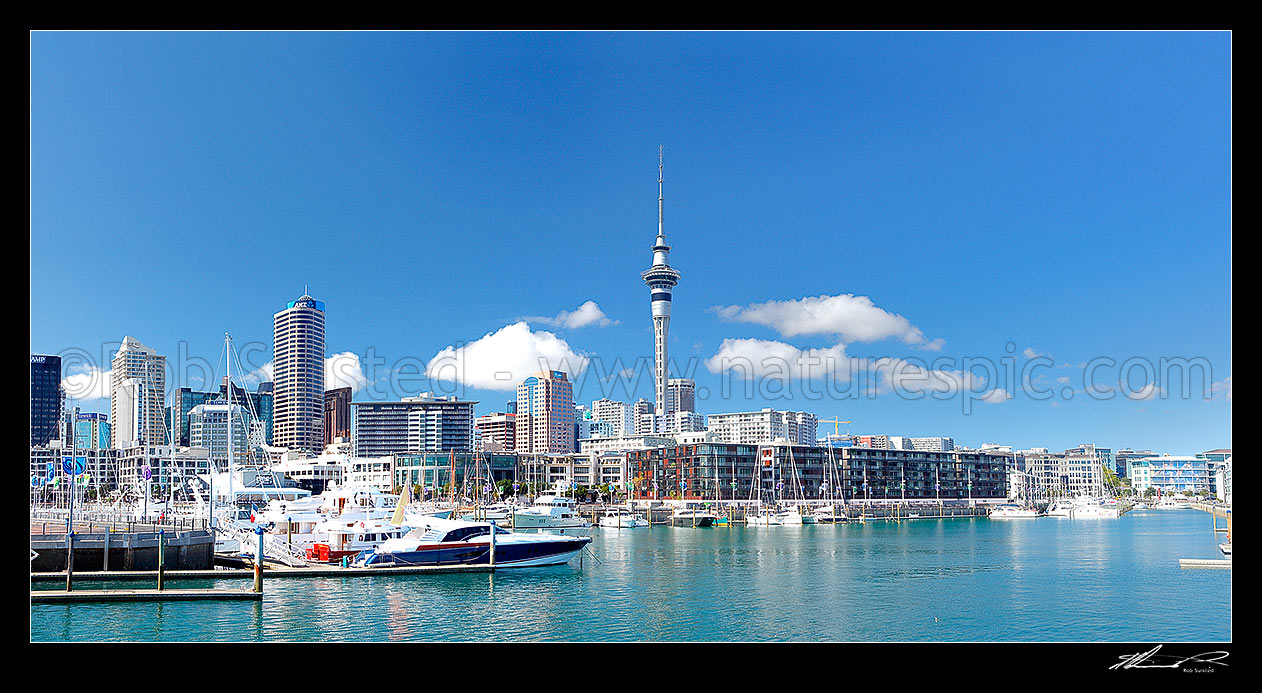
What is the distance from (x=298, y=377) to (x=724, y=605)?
135 meters

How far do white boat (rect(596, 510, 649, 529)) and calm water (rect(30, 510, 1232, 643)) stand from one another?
25818 mm

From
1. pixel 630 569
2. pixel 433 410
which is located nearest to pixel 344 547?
pixel 630 569

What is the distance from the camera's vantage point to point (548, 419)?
162 metres

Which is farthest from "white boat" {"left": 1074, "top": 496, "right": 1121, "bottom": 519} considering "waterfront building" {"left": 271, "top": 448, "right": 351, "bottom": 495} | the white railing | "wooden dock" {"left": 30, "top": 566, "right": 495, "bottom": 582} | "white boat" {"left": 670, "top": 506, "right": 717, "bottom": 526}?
the white railing

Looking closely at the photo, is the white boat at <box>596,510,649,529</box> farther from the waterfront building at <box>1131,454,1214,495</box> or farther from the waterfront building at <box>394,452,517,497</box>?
the waterfront building at <box>1131,454,1214,495</box>

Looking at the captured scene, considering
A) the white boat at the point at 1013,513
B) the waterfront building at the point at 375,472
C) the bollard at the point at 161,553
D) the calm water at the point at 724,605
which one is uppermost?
the bollard at the point at 161,553

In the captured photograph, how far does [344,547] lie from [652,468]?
65134 millimetres

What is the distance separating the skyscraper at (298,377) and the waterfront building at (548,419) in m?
32.2

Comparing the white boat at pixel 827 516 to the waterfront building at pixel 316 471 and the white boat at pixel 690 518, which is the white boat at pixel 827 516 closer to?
the white boat at pixel 690 518

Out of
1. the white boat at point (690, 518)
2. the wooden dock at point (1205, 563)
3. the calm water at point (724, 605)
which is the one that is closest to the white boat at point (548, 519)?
the white boat at point (690, 518)
